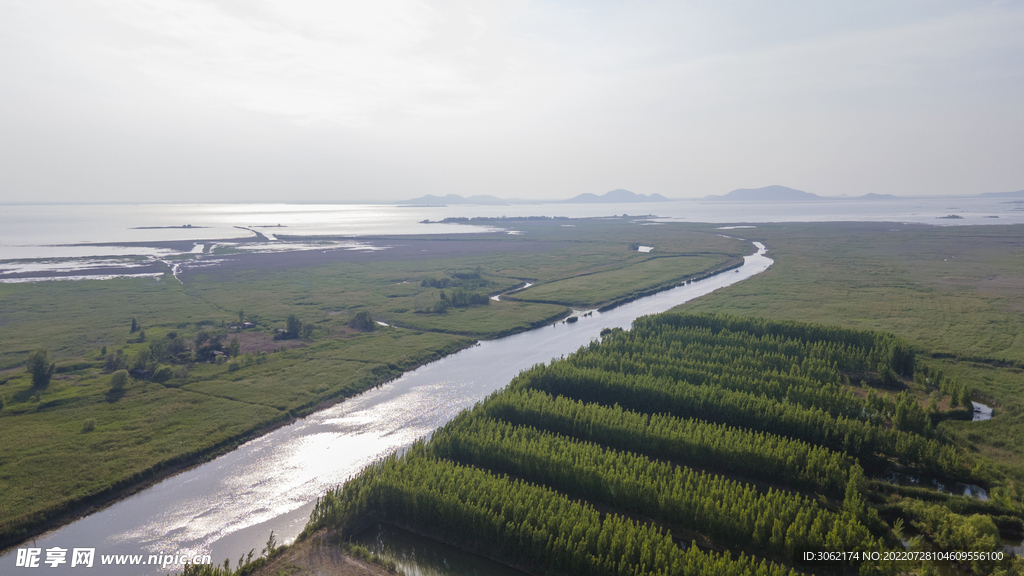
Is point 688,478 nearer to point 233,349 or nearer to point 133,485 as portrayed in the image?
point 133,485

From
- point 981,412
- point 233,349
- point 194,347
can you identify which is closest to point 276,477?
point 233,349

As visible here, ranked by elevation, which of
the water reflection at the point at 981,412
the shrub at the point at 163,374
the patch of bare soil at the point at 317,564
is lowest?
the patch of bare soil at the point at 317,564

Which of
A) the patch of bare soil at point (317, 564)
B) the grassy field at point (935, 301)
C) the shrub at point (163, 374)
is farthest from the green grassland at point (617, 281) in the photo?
the patch of bare soil at point (317, 564)

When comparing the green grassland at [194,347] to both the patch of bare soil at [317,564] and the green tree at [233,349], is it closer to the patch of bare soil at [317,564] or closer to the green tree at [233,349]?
the green tree at [233,349]

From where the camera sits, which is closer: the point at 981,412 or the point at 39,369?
the point at 981,412

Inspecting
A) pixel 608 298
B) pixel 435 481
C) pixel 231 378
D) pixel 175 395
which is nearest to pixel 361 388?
pixel 231 378

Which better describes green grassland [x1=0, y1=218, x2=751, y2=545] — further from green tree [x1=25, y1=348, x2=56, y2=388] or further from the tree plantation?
the tree plantation
